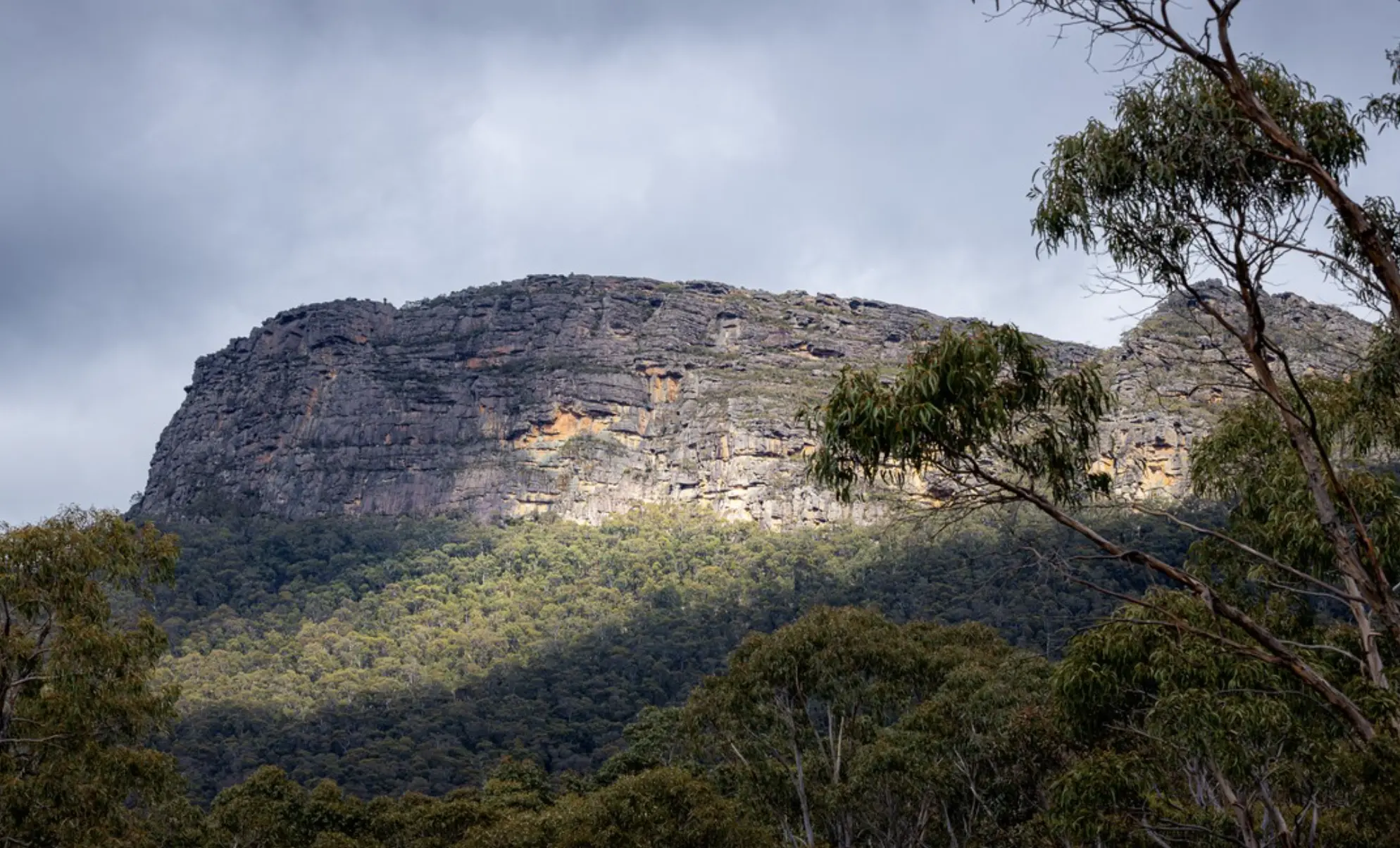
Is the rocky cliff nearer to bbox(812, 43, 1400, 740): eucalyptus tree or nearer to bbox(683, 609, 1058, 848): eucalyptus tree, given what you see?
bbox(683, 609, 1058, 848): eucalyptus tree

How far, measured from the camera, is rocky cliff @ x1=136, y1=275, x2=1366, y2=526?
12275cm

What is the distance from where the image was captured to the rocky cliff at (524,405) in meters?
123

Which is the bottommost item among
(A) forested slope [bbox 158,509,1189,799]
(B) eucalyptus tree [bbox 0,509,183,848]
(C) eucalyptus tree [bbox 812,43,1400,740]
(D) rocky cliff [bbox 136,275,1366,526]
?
(A) forested slope [bbox 158,509,1189,799]

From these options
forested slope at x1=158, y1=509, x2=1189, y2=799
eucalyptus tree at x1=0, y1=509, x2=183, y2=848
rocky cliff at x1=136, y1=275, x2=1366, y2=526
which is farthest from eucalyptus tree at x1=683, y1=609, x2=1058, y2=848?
rocky cliff at x1=136, y1=275, x2=1366, y2=526

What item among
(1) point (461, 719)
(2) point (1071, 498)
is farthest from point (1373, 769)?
(1) point (461, 719)

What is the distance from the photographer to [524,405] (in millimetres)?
132625

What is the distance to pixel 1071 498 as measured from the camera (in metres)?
9.13

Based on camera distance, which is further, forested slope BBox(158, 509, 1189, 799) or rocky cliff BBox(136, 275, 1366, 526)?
rocky cliff BBox(136, 275, 1366, 526)

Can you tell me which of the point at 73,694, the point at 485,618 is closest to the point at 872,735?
the point at 73,694

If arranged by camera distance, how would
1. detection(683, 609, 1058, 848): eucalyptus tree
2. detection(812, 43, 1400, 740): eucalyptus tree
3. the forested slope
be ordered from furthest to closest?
the forested slope, detection(683, 609, 1058, 848): eucalyptus tree, detection(812, 43, 1400, 740): eucalyptus tree

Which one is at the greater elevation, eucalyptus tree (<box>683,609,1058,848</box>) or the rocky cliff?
the rocky cliff

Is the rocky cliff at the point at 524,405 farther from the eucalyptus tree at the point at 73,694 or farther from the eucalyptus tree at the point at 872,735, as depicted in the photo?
the eucalyptus tree at the point at 73,694

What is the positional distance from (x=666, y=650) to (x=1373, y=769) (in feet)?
231

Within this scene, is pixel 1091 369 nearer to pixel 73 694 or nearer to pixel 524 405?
pixel 73 694
